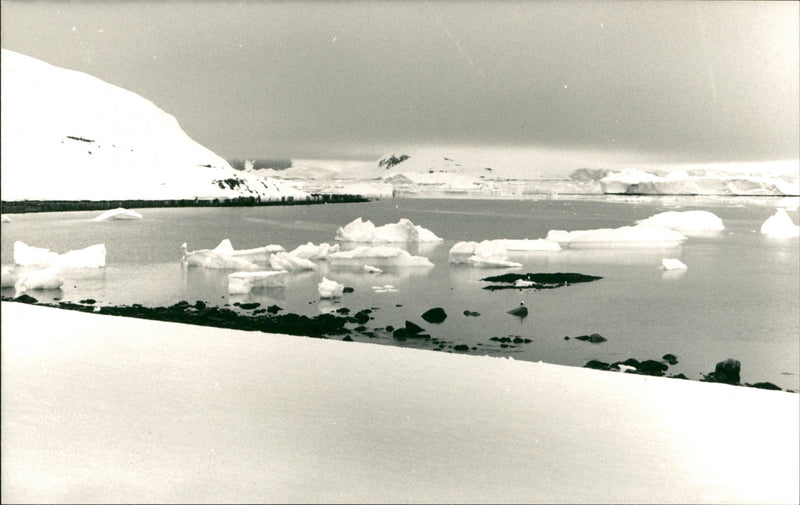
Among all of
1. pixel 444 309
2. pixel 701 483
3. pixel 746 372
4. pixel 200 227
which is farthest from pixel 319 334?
pixel 200 227

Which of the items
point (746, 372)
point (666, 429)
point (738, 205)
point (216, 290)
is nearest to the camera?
point (666, 429)

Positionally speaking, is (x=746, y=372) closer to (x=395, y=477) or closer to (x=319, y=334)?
(x=319, y=334)

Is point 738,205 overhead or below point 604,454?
overhead

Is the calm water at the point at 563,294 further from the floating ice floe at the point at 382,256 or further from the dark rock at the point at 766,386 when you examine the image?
the floating ice floe at the point at 382,256

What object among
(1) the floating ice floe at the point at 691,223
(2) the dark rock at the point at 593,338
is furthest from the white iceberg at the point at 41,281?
(1) the floating ice floe at the point at 691,223

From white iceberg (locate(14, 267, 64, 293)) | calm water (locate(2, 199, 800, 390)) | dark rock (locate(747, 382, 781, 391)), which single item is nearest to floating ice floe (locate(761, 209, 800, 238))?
calm water (locate(2, 199, 800, 390))

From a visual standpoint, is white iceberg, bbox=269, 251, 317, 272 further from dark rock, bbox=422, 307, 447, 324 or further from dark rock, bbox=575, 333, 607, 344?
dark rock, bbox=575, 333, 607, 344
